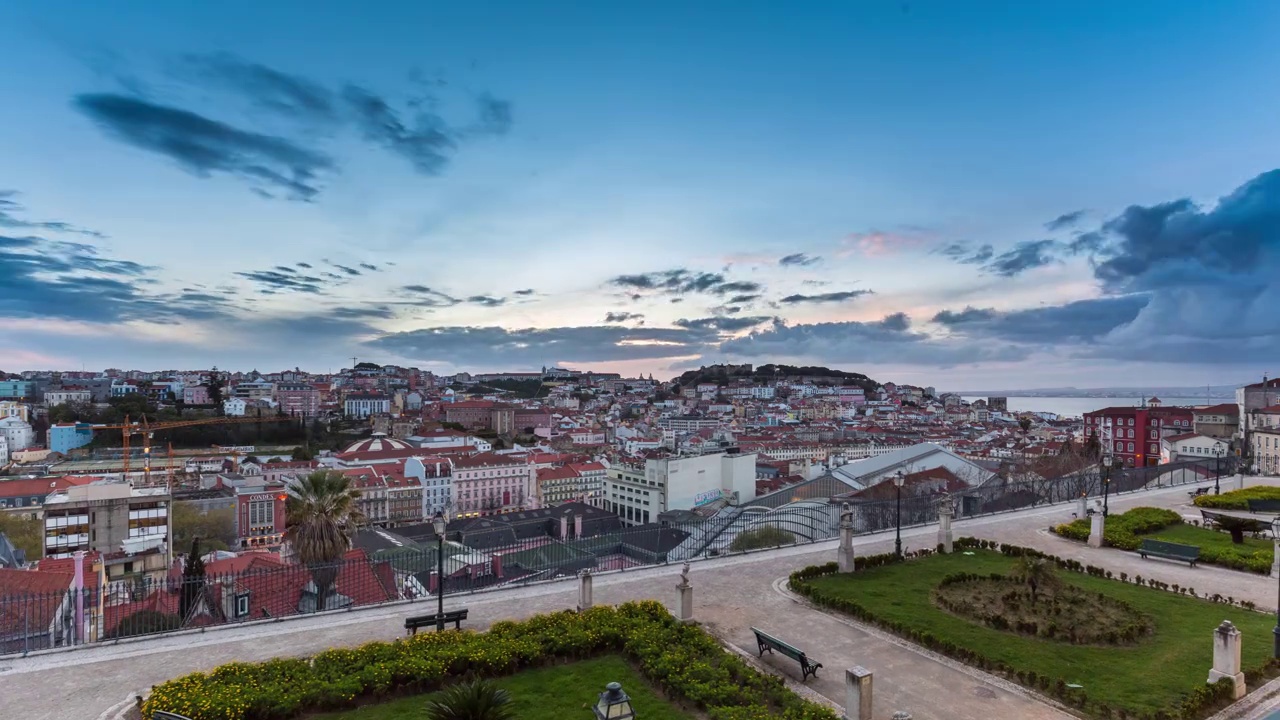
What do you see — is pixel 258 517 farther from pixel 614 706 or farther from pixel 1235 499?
pixel 1235 499

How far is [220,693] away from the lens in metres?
7.66

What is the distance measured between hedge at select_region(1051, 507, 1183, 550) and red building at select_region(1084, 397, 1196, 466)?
40419 mm

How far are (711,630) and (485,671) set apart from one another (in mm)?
3843

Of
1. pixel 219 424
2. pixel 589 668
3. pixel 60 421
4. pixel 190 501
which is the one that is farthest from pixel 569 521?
pixel 60 421

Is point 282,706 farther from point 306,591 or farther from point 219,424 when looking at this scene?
point 219,424

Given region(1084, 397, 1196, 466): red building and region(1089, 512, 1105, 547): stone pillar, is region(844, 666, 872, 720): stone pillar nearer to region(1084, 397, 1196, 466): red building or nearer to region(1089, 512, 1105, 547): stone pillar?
region(1089, 512, 1105, 547): stone pillar

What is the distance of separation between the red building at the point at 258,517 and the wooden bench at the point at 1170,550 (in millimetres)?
63543

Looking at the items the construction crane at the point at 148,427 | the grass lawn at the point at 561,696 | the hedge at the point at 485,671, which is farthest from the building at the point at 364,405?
the grass lawn at the point at 561,696

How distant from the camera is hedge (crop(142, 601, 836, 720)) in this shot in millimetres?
7578

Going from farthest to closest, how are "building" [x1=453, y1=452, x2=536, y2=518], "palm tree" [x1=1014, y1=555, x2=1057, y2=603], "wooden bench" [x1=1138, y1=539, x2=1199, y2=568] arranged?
1. "building" [x1=453, y1=452, x2=536, y2=518]
2. "wooden bench" [x1=1138, y1=539, x2=1199, y2=568]
3. "palm tree" [x1=1014, y1=555, x2=1057, y2=603]

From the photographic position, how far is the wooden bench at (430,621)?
32.8 ft

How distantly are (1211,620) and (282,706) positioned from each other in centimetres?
1464

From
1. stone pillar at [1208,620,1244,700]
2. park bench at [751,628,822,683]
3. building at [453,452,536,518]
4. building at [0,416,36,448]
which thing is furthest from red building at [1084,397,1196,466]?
building at [0,416,36,448]

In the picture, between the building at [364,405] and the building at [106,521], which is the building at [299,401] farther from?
the building at [106,521]
